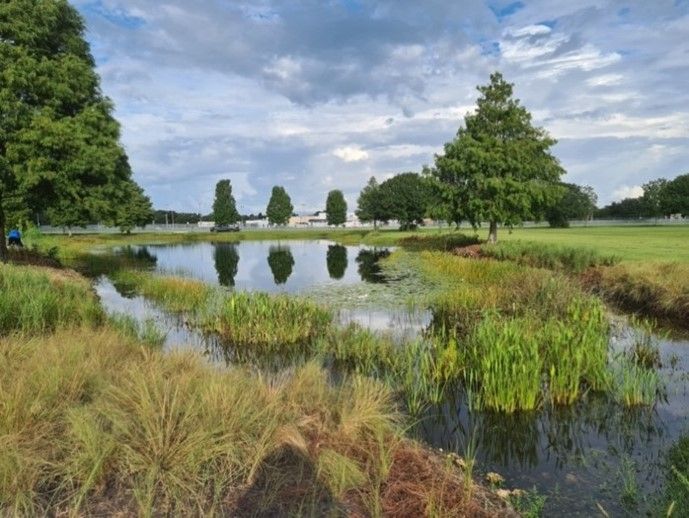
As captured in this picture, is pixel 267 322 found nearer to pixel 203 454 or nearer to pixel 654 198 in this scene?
pixel 203 454

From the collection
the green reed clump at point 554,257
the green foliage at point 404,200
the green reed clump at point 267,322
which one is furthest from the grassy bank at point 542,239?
the green reed clump at point 267,322

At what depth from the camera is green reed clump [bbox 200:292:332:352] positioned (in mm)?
13312

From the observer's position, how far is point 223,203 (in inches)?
4744

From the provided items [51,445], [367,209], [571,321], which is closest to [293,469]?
[51,445]

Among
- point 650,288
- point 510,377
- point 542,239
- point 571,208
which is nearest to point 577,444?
point 510,377

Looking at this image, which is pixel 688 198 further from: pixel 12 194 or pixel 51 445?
pixel 51 445

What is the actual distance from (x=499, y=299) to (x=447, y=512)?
39.2 feet

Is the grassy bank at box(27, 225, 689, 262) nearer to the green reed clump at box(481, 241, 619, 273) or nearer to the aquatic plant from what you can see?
the green reed clump at box(481, 241, 619, 273)

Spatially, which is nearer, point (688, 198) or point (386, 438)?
point (386, 438)

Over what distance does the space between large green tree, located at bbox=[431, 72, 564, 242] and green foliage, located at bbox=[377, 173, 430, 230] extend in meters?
47.9

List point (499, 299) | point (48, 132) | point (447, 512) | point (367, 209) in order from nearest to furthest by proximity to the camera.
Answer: point (447, 512), point (499, 299), point (48, 132), point (367, 209)

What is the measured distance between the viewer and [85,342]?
8.36 m

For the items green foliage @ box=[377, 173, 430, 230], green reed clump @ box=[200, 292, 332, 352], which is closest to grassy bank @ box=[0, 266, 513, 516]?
green reed clump @ box=[200, 292, 332, 352]

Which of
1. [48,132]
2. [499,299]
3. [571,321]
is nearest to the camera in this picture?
[571,321]
